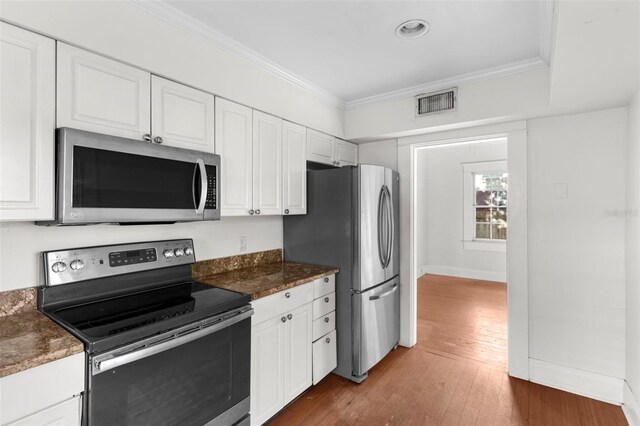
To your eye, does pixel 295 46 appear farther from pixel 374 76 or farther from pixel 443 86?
pixel 443 86

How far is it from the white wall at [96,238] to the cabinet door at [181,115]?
60cm

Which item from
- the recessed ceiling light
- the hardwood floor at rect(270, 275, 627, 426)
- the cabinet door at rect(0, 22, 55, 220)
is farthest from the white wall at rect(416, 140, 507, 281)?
the cabinet door at rect(0, 22, 55, 220)

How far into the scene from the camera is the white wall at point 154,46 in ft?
4.65

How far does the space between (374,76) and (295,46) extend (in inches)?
31.1

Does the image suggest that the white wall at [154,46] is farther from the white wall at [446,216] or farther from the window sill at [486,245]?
the window sill at [486,245]

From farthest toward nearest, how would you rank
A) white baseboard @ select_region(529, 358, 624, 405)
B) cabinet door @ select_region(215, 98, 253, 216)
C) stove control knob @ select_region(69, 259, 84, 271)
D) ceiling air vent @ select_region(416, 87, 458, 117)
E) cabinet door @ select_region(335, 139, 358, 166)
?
cabinet door @ select_region(335, 139, 358, 166), ceiling air vent @ select_region(416, 87, 458, 117), white baseboard @ select_region(529, 358, 624, 405), cabinet door @ select_region(215, 98, 253, 216), stove control knob @ select_region(69, 259, 84, 271)

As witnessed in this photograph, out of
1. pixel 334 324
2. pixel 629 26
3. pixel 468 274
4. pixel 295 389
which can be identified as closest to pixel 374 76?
pixel 629 26

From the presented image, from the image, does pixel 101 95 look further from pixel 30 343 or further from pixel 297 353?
pixel 297 353

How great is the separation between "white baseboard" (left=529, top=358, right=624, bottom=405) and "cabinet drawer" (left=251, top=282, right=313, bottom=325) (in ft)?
6.50

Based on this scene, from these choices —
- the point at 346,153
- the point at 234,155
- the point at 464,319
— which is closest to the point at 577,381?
the point at 464,319

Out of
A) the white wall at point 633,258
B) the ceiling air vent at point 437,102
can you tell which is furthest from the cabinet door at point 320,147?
the white wall at point 633,258

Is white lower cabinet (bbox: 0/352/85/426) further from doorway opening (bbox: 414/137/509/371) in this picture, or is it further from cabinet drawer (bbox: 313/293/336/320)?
doorway opening (bbox: 414/137/509/371)

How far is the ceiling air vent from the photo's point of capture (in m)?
2.77

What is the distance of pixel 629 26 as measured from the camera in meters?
1.28
